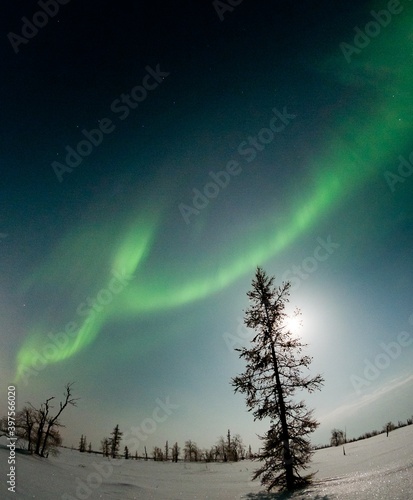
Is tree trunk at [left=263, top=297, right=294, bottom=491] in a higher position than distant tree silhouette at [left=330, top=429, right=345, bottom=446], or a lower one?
higher

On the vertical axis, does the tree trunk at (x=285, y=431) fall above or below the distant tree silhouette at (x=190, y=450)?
above

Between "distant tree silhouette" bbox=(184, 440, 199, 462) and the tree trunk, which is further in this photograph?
"distant tree silhouette" bbox=(184, 440, 199, 462)

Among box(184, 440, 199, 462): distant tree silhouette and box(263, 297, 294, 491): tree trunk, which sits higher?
box(263, 297, 294, 491): tree trunk

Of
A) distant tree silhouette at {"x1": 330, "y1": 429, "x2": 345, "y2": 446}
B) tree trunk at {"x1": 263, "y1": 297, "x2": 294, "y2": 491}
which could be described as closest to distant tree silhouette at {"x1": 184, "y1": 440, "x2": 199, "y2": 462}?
distant tree silhouette at {"x1": 330, "y1": 429, "x2": 345, "y2": 446}

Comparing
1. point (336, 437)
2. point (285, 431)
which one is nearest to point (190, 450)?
point (336, 437)

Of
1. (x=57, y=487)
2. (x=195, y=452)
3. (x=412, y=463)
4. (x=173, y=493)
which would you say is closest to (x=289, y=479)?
(x=412, y=463)

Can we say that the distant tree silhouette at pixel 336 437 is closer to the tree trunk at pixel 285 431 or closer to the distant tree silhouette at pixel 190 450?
the distant tree silhouette at pixel 190 450

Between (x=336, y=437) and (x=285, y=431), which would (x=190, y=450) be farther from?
(x=285, y=431)

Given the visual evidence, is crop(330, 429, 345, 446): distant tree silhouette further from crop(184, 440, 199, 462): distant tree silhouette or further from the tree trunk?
the tree trunk

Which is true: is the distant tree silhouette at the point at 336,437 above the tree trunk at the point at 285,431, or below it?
below

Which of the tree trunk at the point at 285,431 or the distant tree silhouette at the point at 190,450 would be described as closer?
the tree trunk at the point at 285,431

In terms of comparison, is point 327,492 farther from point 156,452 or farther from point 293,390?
point 156,452

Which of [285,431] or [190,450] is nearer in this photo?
[285,431]

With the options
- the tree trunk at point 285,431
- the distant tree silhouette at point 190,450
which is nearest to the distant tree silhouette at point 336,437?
the distant tree silhouette at point 190,450
